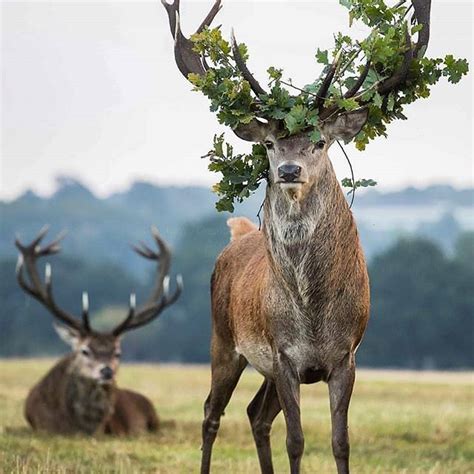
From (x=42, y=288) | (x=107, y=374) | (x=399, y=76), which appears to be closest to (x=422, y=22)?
(x=399, y=76)

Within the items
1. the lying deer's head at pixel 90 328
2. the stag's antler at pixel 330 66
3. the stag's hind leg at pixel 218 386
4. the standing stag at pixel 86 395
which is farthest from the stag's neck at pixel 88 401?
the stag's antler at pixel 330 66

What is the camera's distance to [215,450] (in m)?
12.3

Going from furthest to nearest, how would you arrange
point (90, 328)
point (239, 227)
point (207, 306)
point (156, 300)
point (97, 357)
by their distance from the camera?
point (207, 306) → point (156, 300) → point (90, 328) → point (97, 357) → point (239, 227)

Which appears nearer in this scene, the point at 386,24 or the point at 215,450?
the point at 386,24

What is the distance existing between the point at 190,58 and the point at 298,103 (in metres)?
0.92

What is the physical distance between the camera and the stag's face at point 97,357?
46.1 feet

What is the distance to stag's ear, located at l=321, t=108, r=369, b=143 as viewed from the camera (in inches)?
317

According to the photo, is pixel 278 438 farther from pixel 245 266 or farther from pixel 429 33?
pixel 429 33

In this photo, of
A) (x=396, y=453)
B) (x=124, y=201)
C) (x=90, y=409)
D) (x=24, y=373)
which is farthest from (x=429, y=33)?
(x=124, y=201)

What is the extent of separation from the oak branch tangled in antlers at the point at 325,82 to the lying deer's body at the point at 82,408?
5993 mm

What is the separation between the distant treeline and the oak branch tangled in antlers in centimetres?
4568

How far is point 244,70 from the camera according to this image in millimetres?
8094

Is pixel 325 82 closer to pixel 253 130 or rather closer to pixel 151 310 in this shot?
pixel 253 130

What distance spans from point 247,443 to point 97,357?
1860mm
